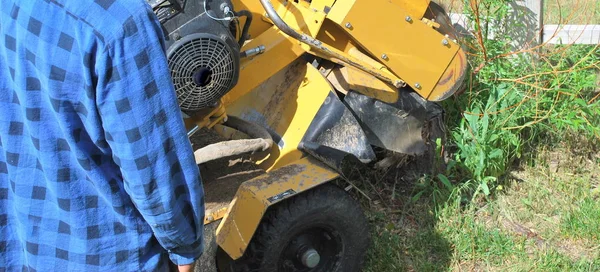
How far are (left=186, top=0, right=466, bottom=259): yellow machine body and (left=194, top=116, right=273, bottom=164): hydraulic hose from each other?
0.10 meters

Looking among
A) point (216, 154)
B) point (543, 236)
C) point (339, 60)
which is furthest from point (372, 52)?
point (543, 236)

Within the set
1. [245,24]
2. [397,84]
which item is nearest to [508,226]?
[397,84]

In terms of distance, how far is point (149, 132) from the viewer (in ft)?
4.94

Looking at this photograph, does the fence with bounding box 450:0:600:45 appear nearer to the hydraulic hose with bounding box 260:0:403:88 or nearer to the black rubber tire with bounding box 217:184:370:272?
the hydraulic hose with bounding box 260:0:403:88

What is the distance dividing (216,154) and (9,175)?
145 centimetres

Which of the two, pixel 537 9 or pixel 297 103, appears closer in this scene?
pixel 297 103

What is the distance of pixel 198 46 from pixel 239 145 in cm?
52

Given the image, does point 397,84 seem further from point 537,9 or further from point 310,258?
point 537,9

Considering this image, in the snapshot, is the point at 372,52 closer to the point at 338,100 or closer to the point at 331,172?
the point at 338,100

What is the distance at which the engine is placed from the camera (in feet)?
9.27

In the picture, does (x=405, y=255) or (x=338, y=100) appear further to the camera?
(x=405, y=255)

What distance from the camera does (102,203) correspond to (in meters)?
A: 1.66

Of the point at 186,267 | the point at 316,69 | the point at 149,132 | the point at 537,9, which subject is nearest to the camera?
the point at 149,132

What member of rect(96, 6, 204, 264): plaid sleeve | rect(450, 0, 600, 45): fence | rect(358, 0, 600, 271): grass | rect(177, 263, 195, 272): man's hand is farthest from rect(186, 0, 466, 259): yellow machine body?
rect(96, 6, 204, 264): plaid sleeve
